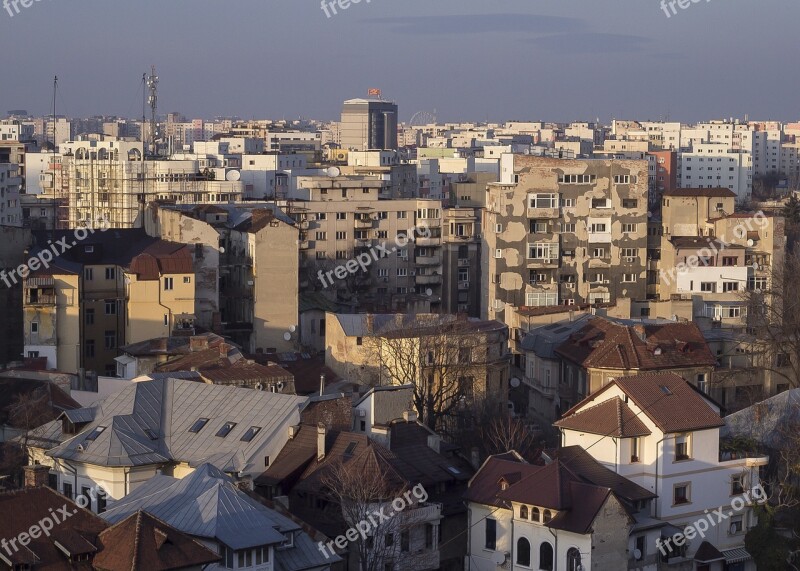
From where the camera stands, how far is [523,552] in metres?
28.7

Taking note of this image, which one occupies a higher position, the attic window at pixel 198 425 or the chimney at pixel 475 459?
the attic window at pixel 198 425

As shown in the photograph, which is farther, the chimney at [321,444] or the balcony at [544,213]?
the balcony at [544,213]

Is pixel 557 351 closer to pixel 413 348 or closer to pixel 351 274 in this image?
pixel 413 348

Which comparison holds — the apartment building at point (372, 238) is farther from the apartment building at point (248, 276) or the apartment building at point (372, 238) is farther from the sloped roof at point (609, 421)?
the sloped roof at point (609, 421)

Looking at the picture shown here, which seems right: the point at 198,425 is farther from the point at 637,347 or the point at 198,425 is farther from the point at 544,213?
the point at 544,213

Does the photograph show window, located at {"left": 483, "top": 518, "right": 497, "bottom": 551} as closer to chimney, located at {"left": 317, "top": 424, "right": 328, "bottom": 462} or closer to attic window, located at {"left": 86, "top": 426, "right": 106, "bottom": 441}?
chimney, located at {"left": 317, "top": 424, "right": 328, "bottom": 462}

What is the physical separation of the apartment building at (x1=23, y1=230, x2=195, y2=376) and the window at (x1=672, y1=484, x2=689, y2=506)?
58.4 ft

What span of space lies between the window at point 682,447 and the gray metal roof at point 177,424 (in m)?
7.53

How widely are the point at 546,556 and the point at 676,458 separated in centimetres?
463

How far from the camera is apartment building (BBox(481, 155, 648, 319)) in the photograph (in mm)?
56969

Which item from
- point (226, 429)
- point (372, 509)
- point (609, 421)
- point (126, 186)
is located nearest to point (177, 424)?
point (226, 429)

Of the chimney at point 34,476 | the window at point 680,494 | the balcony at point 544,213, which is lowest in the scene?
the window at point 680,494

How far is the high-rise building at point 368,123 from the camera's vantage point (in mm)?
158750

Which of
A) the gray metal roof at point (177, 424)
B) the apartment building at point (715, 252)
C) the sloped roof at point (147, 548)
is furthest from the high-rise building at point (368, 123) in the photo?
the sloped roof at point (147, 548)
